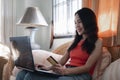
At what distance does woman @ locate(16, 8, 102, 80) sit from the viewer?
170cm

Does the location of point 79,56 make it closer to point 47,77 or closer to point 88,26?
point 88,26

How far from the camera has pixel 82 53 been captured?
188 cm

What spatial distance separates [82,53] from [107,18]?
390 mm

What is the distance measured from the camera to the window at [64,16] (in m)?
3.06

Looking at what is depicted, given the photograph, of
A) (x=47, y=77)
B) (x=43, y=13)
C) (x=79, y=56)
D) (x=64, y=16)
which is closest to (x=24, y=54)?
(x=47, y=77)

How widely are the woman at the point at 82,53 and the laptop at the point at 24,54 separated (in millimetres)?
53

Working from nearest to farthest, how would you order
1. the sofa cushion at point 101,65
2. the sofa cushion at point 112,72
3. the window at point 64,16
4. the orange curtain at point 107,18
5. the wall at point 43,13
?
the sofa cushion at point 112,72 → the sofa cushion at point 101,65 → the orange curtain at point 107,18 → the window at point 64,16 → the wall at point 43,13

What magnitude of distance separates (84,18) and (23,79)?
675 mm

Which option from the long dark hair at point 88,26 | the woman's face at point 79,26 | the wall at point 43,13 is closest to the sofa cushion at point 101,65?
the long dark hair at point 88,26

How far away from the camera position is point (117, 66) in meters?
1.66

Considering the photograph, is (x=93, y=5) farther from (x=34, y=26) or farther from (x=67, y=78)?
(x=34, y=26)

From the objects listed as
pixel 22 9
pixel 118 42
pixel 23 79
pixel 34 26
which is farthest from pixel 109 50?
pixel 22 9

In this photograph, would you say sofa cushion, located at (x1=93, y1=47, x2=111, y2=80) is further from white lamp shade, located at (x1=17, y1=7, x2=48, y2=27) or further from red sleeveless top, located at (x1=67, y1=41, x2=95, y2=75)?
white lamp shade, located at (x1=17, y1=7, x2=48, y2=27)

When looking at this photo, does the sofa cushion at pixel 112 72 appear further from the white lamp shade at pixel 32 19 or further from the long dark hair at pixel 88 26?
the white lamp shade at pixel 32 19
